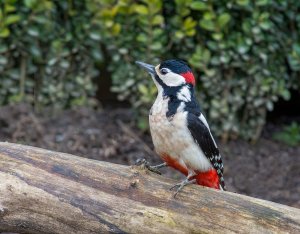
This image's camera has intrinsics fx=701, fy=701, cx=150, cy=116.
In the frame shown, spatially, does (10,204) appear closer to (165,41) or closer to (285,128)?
(165,41)

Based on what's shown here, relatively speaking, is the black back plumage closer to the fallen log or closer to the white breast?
the white breast

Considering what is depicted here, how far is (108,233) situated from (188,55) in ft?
9.23

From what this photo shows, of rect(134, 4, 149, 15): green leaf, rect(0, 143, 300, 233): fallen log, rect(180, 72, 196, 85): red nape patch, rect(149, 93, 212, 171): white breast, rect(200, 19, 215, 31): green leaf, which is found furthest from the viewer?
rect(200, 19, 215, 31): green leaf

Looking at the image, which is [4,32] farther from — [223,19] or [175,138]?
[175,138]

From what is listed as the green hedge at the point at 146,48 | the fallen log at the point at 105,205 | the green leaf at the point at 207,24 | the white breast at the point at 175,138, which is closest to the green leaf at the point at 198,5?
the green hedge at the point at 146,48

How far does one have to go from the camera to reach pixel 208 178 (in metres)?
4.19

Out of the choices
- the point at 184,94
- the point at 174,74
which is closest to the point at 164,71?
the point at 174,74

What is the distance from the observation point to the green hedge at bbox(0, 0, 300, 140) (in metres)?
5.85

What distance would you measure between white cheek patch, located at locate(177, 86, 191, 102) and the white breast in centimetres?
6

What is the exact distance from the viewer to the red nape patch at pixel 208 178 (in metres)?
4.15

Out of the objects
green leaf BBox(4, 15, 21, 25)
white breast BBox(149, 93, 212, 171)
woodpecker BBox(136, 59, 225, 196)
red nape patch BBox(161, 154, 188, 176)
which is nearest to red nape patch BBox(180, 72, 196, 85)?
woodpecker BBox(136, 59, 225, 196)

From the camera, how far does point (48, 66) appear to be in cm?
613

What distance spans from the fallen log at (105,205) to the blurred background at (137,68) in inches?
85.1

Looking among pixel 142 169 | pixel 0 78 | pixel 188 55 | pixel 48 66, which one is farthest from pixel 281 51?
pixel 142 169
